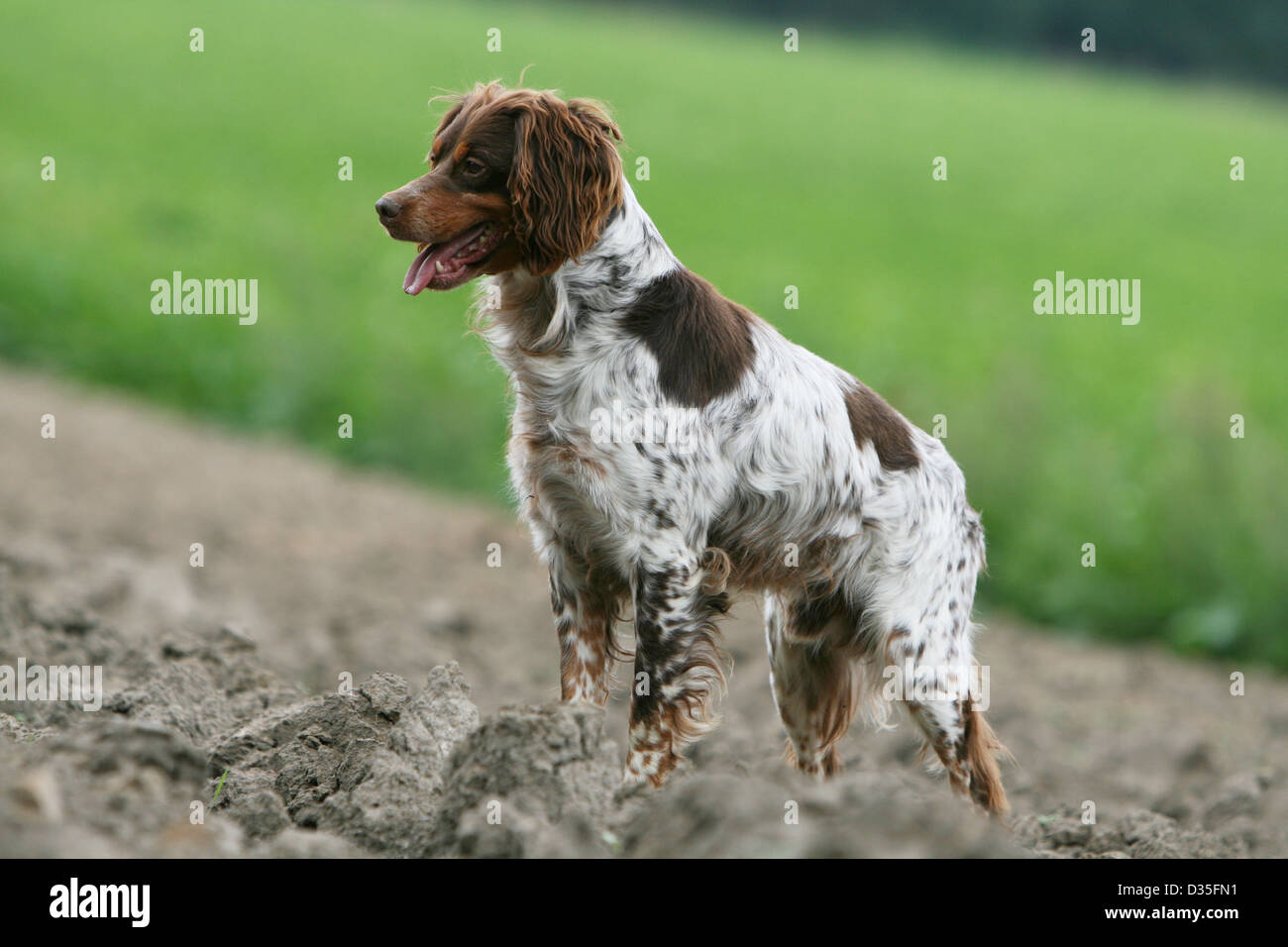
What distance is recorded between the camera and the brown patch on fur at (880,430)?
5.20 metres

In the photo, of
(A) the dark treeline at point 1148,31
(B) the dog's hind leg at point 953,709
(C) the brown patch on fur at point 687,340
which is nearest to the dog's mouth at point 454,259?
(C) the brown patch on fur at point 687,340

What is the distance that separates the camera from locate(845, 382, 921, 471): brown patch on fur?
520cm

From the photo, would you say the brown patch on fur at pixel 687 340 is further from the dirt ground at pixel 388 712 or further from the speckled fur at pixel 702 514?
the dirt ground at pixel 388 712

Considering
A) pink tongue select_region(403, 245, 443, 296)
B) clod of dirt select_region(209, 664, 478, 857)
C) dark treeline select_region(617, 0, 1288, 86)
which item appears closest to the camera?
clod of dirt select_region(209, 664, 478, 857)

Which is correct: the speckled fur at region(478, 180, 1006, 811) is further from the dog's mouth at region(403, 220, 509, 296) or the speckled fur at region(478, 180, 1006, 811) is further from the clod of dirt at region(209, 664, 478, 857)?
the clod of dirt at region(209, 664, 478, 857)

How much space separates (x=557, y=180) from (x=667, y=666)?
1.57m

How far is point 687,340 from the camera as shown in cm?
487

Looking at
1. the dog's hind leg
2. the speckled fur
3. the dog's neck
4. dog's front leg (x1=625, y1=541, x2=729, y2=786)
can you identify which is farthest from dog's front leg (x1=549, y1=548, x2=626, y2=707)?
the dog's hind leg

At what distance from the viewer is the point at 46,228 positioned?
757 inches

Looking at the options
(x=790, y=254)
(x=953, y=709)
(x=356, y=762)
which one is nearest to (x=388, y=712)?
(x=356, y=762)

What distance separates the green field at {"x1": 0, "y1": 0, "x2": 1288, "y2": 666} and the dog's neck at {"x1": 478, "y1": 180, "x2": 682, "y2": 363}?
986 millimetres
